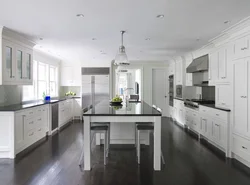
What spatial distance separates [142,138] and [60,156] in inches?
70.3

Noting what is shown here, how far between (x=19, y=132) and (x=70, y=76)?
4.61 m

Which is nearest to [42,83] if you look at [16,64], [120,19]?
[16,64]

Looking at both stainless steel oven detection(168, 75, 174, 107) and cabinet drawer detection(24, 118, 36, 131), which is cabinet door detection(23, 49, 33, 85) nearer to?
cabinet drawer detection(24, 118, 36, 131)

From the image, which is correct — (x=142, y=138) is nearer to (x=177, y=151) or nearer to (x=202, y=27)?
(x=177, y=151)

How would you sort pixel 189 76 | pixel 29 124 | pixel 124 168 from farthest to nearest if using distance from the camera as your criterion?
1. pixel 189 76
2. pixel 29 124
3. pixel 124 168

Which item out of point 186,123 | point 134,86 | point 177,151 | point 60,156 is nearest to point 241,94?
point 177,151

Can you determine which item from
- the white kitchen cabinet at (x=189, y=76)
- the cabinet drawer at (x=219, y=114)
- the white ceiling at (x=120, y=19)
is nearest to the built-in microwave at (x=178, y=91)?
the white kitchen cabinet at (x=189, y=76)

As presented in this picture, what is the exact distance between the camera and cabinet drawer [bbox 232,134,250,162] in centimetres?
335

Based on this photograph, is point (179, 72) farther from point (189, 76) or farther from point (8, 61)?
point (8, 61)

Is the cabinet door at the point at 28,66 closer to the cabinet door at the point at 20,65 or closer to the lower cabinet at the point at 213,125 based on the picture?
the cabinet door at the point at 20,65

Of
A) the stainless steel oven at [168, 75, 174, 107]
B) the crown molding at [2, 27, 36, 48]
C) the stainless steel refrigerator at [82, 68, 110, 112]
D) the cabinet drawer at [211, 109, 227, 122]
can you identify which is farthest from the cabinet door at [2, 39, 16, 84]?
the stainless steel oven at [168, 75, 174, 107]

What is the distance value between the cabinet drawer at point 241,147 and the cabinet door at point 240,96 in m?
0.14

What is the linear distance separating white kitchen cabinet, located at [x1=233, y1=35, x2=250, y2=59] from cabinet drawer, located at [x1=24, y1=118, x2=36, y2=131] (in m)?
4.34

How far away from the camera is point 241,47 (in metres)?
3.59
